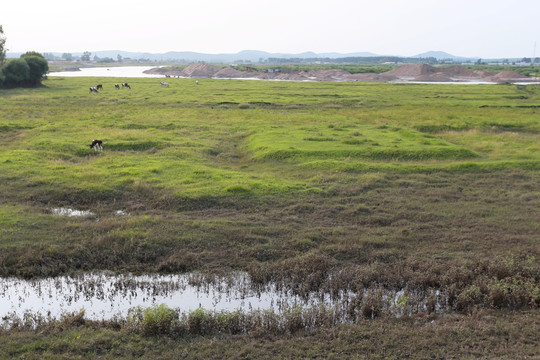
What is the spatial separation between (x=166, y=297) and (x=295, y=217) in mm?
6199

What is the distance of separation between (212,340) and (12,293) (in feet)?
20.1

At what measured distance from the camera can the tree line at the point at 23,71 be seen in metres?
62.0

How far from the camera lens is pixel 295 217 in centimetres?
1731

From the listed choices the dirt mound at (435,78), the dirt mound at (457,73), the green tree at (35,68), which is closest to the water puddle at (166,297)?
the green tree at (35,68)

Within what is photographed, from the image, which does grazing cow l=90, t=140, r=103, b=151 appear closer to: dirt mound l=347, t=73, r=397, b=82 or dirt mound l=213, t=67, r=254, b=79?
dirt mound l=347, t=73, r=397, b=82

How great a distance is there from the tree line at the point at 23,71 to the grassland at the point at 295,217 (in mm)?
32655

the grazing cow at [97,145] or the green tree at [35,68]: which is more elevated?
the green tree at [35,68]

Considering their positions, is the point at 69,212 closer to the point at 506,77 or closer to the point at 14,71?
the point at 14,71

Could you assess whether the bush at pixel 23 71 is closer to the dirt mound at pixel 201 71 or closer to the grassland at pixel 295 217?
the grassland at pixel 295 217

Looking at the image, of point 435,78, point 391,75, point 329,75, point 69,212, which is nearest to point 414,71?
point 391,75

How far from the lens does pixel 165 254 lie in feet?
48.2

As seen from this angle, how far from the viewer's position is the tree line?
6200 cm

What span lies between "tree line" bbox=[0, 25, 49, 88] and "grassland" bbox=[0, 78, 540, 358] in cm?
3266

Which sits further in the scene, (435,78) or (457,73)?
(457,73)
